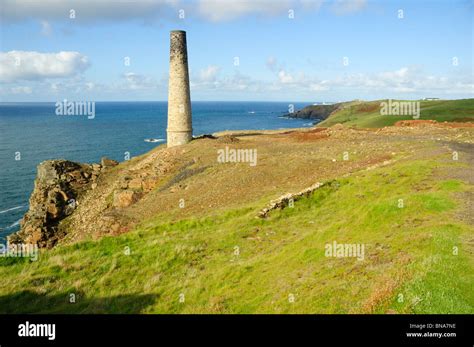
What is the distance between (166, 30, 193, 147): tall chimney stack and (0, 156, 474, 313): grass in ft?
71.6

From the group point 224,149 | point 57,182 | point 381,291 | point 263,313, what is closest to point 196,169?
point 224,149

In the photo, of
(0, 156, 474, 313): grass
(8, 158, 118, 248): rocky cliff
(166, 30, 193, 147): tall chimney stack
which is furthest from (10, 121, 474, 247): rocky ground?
(0, 156, 474, 313): grass

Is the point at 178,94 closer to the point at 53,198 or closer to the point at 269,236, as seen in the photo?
the point at 53,198

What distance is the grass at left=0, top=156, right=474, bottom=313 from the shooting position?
11.5 m

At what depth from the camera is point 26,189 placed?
A: 66.6 m

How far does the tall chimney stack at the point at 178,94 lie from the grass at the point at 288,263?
71.6 ft

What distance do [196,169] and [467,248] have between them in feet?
84.2

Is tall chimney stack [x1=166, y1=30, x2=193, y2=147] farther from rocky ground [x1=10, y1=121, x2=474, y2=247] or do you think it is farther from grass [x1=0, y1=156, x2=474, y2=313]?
grass [x1=0, y1=156, x2=474, y2=313]

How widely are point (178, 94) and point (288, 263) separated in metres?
32.3

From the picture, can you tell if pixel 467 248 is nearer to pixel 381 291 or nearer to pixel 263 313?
pixel 381 291

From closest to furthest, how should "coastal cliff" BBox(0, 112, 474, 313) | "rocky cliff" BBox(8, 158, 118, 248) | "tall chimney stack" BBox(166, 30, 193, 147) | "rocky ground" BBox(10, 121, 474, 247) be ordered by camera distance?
"coastal cliff" BBox(0, 112, 474, 313), "rocky ground" BBox(10, 121, 474, 247), "rocky cliff" BBox(8, 158, 118, 248), "tall chimney stack" BBox(166, 30, 193, 147)

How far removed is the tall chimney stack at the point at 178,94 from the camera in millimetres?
44094

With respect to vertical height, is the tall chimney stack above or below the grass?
above

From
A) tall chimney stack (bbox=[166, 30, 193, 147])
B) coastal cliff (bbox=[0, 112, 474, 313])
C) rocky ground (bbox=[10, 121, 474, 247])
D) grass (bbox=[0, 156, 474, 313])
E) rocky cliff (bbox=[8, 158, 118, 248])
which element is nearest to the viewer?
grass (bbox=[0, 156, 474, 313])
